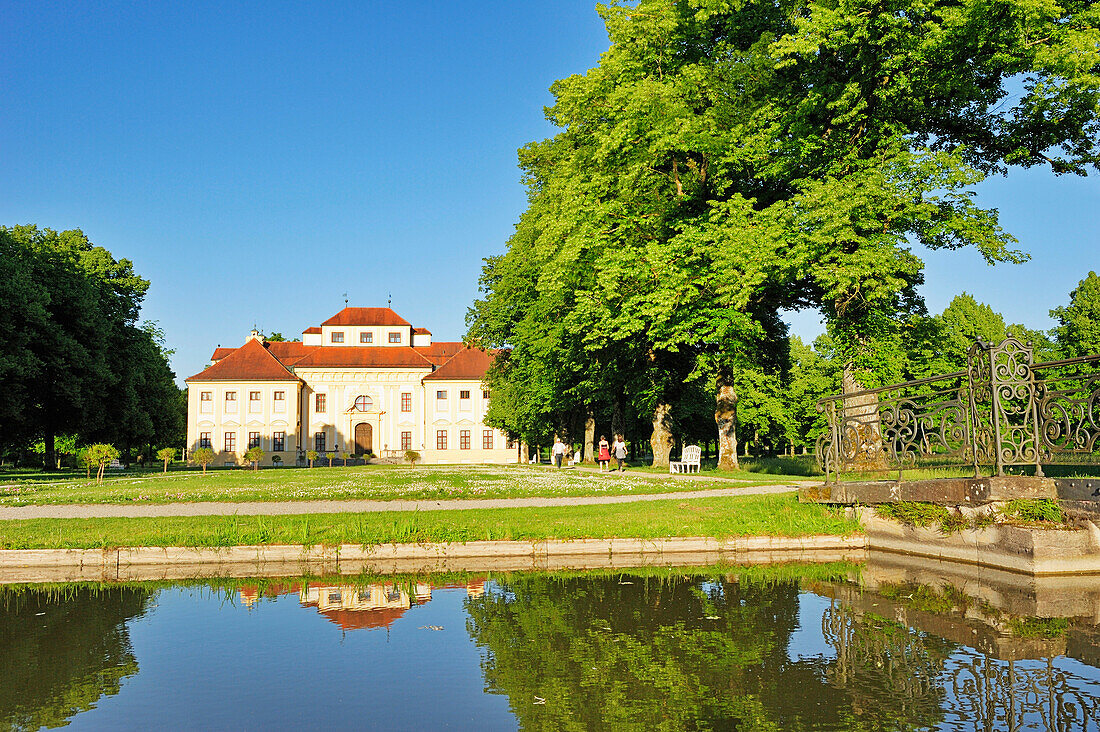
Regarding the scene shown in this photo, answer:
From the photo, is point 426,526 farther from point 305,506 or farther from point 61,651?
point 61,651

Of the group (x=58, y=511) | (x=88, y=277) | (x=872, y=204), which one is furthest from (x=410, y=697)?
(x=88, y=277)

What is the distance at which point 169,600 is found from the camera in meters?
8.95

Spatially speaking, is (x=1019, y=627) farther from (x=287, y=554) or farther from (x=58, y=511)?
(x=58, y=511)

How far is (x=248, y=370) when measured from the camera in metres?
72.5

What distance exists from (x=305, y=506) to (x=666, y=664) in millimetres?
12455

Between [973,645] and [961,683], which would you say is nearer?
[961,683]

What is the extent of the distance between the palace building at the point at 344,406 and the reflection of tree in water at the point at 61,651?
61.4 m

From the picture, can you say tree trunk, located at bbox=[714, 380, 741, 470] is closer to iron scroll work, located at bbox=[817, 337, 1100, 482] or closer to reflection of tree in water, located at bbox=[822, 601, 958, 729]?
iron scroll work, located at bbox=[817, 337, 1100, 482]

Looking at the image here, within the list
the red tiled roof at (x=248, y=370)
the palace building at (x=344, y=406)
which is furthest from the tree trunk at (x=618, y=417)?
the red tiled roof at (x=248, y=370)

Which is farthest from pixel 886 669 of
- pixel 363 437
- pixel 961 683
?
pixel 363 437

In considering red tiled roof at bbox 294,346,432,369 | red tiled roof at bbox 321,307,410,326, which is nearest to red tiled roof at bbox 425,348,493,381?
red tiled roof at bbox 294,346,432,369

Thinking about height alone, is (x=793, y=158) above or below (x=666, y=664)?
above

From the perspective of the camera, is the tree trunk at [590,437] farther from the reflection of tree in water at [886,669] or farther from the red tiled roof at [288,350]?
the red tiled roof at [288,350]

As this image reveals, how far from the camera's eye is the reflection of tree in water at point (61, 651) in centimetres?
528
